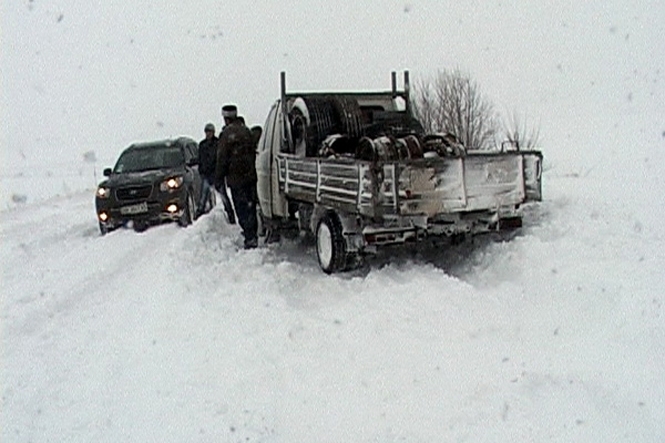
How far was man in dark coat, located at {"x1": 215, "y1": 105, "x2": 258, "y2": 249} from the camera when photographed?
10992 mm

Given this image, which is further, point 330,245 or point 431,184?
point 330,245

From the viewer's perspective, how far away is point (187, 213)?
46.3 feet

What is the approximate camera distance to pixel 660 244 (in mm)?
8070

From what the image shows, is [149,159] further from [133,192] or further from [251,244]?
[251,244]

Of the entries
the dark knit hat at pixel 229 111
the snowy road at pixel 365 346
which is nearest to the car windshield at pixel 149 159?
the dark knit hat at pixel 229 111

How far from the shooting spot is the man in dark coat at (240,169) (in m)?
11.0

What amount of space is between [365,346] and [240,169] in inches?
213

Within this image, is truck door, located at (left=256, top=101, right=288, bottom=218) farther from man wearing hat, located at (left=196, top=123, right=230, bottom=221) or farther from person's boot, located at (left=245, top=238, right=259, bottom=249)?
man wearing hat, located at (left=196, top=123, right=230, bottom=221)

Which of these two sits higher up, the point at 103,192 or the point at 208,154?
the point at 208,154

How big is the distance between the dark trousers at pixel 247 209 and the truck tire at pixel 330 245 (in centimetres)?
190

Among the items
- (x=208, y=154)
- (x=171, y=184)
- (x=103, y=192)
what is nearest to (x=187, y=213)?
(x=171, y=184)

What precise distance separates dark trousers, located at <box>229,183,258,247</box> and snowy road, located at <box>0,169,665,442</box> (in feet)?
3.99

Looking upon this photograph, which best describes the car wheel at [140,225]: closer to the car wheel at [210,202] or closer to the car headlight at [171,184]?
the car headlight at [171,184]

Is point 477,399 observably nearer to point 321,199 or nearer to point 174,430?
point 174,430
